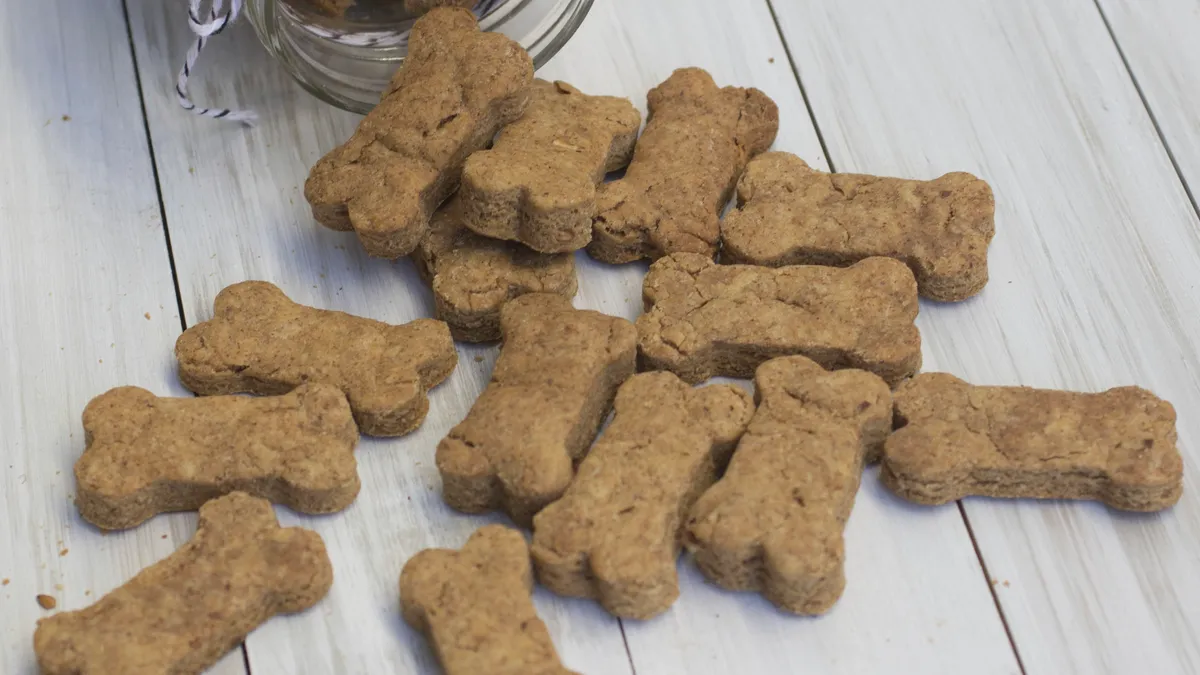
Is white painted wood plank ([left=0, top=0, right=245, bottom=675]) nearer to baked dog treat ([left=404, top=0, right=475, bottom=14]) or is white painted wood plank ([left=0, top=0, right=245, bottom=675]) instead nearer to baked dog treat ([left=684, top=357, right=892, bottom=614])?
baked dog treat ([left=404, top=0, right=475, bottom=14])

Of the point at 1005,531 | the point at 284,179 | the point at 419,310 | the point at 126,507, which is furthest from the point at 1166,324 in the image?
the point at 126,507

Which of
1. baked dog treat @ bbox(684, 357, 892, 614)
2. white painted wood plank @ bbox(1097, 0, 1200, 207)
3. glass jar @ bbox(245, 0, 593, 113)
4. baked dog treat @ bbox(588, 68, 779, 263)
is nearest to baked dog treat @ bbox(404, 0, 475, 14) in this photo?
glass jar @ bbox(245, 0, 593, 113)

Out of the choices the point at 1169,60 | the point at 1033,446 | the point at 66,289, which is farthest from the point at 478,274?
the point at 1169,60

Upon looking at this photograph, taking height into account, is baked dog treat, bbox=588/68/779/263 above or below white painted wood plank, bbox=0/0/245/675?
above

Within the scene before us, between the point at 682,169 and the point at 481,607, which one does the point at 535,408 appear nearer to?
the point at 481,607

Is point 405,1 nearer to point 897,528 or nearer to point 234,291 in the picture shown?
point 234,291

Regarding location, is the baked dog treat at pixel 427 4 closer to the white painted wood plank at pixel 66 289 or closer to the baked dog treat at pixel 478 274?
the baked dog treat at pixel 478 274

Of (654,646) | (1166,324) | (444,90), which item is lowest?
(654,646)
